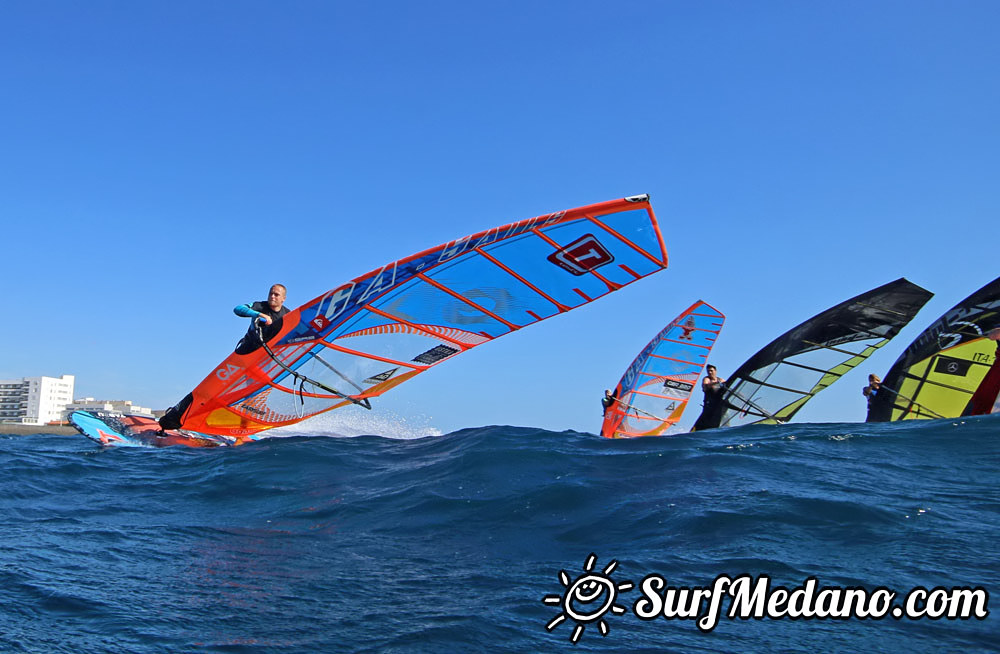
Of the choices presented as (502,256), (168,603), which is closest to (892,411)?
(502,256)

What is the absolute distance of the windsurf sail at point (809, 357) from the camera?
11.5m

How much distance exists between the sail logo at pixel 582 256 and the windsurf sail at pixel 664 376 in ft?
27.4

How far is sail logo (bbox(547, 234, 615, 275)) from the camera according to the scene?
24.1ft

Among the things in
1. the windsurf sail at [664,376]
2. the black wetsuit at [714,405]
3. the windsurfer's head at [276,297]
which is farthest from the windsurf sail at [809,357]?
the windsurfer's head at [276,297]

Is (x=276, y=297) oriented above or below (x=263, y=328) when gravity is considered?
above

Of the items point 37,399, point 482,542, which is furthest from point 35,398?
point 482,542

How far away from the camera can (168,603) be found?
9.45 feet

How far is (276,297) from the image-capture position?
876cm

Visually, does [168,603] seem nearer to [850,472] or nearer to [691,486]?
[691,486]

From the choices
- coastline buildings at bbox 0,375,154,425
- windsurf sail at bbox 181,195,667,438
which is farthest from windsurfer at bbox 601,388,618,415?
coastline buildings at bbox 0,375,154,425
